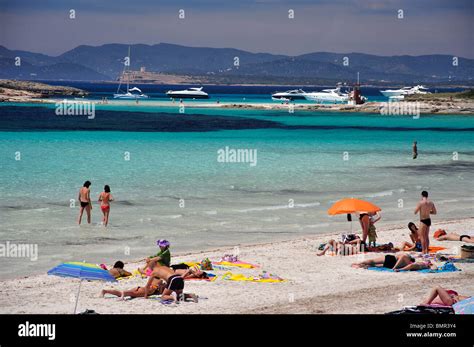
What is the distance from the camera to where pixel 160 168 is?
139 feet

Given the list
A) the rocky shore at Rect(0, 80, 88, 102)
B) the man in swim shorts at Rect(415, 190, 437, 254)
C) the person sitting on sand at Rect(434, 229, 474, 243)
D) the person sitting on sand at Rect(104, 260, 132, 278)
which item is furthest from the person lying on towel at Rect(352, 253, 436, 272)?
the rocky shore at Rect(0, 80, 88, 102)

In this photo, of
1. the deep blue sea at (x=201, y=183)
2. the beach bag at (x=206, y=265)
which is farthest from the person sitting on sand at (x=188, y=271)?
the deep blue sea at (x=201, y=183)

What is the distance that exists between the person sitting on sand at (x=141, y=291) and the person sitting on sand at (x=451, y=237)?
10.1 meters

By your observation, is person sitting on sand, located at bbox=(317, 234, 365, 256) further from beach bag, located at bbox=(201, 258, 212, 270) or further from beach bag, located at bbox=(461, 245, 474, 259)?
beach bag, located at bbox=(201, 258, 212, 270)

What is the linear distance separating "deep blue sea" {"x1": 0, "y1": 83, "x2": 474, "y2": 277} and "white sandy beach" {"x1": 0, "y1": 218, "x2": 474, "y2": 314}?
2386mm

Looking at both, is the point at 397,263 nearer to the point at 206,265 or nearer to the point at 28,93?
the point at 206,265

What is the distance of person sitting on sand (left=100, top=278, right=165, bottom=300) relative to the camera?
53.2ft

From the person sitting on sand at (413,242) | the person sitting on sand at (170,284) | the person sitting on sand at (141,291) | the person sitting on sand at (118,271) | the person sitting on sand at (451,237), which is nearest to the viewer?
the person sitting on sand at (170,284)

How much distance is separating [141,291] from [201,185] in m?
19.1

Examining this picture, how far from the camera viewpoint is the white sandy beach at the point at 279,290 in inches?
616

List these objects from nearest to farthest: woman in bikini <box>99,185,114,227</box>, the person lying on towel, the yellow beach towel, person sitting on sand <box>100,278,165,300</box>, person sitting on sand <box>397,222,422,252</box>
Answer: person sitting on sand <box>100,278,165,300</box> → the yellow beach towel → the person lying on towel → person sitting on sand <box>397,222,422,252</box> → woman in bikini <box>99,185,114,227</box>

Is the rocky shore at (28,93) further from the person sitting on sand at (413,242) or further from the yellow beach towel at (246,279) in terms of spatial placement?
the yellow beach towel at (246,279)

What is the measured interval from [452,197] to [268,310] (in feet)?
64.3
